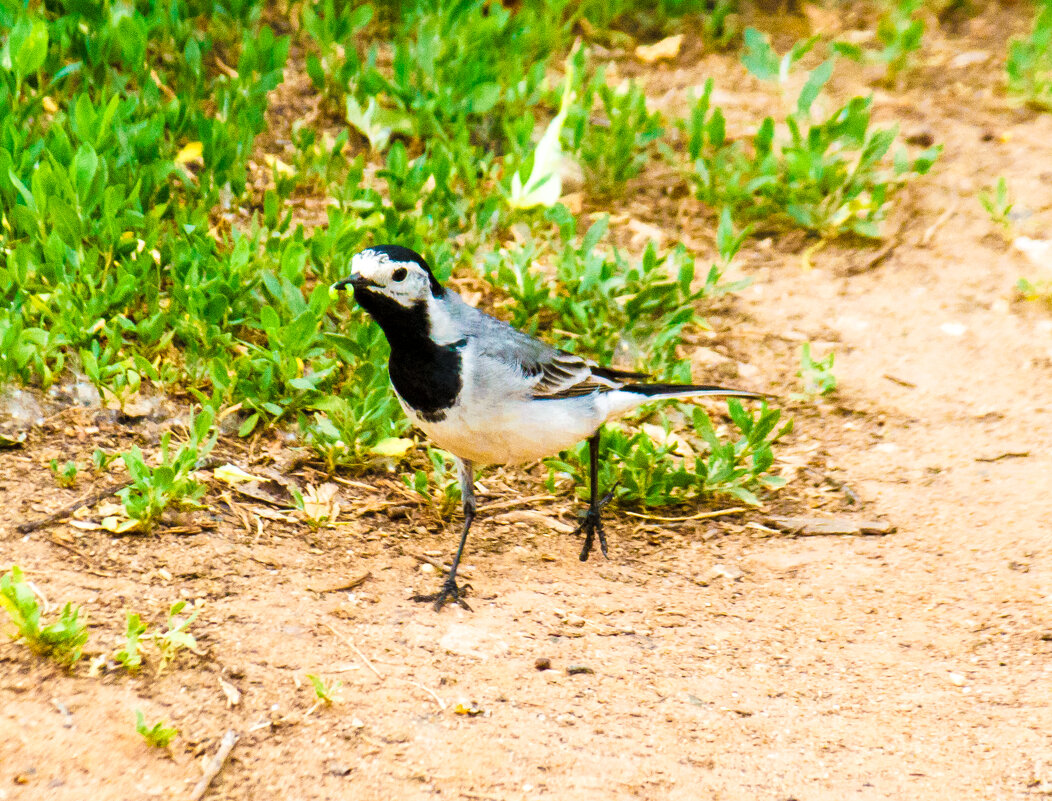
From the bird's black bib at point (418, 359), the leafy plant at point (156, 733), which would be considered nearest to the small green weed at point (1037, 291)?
the bird's black bib at point (418, 359)

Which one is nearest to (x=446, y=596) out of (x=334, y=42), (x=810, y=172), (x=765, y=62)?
(x=810, y=172)

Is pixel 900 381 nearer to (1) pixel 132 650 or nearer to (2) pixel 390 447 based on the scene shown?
(2) pixel 390 447

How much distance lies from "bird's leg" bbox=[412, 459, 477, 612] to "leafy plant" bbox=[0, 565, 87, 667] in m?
1.28

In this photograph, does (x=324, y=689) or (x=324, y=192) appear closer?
(x=324, y=689)

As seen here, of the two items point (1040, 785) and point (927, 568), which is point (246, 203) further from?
point (1040, 785)

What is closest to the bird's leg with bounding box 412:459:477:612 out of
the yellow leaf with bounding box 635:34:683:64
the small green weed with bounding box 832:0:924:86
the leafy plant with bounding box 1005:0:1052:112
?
the yellow leaf with bounding box 635:34:683:64

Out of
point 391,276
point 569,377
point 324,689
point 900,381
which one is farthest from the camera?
point 900,381

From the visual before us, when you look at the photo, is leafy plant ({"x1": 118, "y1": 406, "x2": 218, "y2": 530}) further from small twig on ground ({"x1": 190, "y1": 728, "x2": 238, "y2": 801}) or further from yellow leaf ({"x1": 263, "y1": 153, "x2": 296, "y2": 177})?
yellow leaf ({"x1": 263, "y1": 153, "x2": 296, "y2": 177})

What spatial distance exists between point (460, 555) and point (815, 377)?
246 centimetres

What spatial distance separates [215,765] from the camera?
3188 millimetres

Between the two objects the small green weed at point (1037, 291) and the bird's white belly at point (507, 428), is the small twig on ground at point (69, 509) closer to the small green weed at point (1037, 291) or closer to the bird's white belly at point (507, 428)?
the bird's white belly at point (507, 428)

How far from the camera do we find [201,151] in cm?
613

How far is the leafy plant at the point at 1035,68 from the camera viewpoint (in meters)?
8.04

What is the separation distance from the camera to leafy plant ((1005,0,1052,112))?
804 centimetres
